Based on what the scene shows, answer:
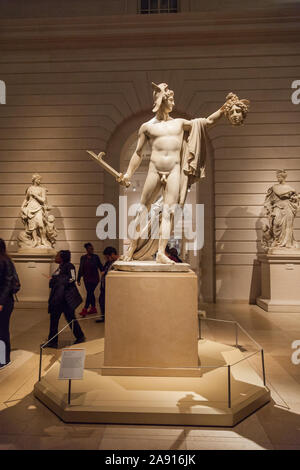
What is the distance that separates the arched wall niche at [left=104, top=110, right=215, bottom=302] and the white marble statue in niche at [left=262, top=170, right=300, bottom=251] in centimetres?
173

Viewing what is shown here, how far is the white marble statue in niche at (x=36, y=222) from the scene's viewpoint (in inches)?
372

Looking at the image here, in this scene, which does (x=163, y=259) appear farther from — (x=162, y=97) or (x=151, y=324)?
(x=162, y=97)

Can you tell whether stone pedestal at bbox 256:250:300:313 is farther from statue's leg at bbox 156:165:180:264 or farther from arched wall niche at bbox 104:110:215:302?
statue's leg at bbox 156:165:180:264

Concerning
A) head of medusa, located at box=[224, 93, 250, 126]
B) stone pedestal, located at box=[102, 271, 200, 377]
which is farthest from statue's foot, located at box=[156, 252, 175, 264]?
head of medusa, located at box=[224, 93, 250, 126]

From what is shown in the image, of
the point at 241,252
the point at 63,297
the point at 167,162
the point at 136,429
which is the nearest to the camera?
the point at 136,429

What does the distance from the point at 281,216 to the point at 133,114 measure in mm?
5696

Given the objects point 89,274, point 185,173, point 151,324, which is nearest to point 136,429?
point 151,324

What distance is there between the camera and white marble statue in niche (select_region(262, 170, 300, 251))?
29.9ft

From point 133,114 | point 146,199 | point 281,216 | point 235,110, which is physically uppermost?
point 133,114

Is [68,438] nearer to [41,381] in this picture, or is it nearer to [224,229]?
[41,381]

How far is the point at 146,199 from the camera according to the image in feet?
14.5

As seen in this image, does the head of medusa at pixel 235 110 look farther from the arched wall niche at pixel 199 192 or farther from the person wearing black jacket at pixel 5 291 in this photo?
the arched wall niche at pixel 199 192

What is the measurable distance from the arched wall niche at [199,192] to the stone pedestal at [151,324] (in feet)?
21.8

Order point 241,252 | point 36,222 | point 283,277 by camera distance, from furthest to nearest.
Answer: point 241,252 → point 36,222 → point 283,277
